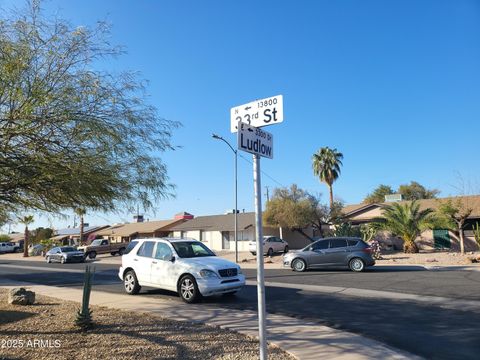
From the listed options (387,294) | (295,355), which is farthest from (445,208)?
(295,355)

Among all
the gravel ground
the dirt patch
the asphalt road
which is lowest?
the asphalt road

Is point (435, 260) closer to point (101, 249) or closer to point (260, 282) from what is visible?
point (260, 282)

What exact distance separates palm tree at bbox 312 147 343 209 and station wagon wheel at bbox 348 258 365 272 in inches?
1133

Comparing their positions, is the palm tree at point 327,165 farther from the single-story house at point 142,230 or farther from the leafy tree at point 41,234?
the leafy tree at point 41,234

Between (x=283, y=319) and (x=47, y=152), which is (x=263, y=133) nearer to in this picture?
(x=47, y=152)

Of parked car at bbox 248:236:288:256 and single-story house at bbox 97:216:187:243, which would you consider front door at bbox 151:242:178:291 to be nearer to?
parked car at bbox 248:236:288:256

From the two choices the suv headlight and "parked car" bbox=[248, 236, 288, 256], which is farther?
"parked car" bbox=[248, 236, 288, 256]

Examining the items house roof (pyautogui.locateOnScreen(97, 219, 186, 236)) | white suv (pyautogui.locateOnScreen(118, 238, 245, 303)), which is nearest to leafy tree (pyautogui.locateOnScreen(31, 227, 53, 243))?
house roof (pyautogui.locateOnScreen(97, 219, 186, 236))

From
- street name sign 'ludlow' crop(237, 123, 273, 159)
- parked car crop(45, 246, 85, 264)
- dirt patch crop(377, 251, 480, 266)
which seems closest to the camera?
street name sign 'ludlow' crop(237, 123, 273, 159)

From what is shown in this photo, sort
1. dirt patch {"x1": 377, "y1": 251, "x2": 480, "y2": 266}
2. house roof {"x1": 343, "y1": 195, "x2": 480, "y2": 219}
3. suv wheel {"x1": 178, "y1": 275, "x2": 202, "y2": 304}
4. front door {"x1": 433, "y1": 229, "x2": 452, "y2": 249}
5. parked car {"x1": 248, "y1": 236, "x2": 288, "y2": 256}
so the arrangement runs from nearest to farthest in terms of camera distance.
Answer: suv wheel {"x1": 178, "y1": 275, "x2": 202, "y2": 304} → dirt patch {"x1": 377, "y1": 251, "x2": 480, "y2": 266} → house roof {"x1": 343, "y1": 195, "x2": 480, "y2": 219} → front door {"x1": 433, "y1": 229, "x2": 452, "y2": 249} → parked car {"x1": 248, "y1": 236, "x2": 288, "y2": 256}

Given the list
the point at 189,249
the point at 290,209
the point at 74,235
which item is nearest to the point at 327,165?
the point at 290,209

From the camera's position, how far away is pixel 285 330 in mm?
7828

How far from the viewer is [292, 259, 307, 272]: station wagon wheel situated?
20844mm

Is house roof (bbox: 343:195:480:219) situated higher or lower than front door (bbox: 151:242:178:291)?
higher
